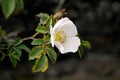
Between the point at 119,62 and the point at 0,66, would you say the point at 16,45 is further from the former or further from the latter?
the point at 119,62

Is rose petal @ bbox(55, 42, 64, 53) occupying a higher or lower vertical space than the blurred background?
higher

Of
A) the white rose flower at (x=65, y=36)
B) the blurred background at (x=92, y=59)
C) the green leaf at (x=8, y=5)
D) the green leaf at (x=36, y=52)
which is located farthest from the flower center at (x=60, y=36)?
the blurred background at (x=92, y=59)

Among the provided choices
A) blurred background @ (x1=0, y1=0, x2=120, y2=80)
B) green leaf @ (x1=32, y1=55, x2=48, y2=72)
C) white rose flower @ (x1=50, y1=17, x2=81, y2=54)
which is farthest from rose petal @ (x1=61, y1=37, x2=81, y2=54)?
blurred background @ (x1=0, y1=0, x2=120, y2=80)

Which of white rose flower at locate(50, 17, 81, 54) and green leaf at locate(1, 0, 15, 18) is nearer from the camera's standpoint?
white rose flower at locate(50, 17, 81, 54)

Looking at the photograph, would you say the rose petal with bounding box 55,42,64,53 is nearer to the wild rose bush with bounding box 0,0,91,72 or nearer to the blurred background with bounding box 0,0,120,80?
the wild rose bush with bounding box 0,0,91,72

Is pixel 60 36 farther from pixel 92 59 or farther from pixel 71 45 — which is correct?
pixel 92 59

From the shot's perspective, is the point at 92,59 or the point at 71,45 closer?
the point at 71,45

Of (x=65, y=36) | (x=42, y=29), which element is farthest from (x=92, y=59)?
(x=42, y=29)

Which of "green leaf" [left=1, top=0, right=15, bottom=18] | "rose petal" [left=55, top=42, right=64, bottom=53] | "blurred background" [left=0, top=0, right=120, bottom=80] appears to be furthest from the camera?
"blurred background" [left=0, top=0, right=120, bottom=80]
